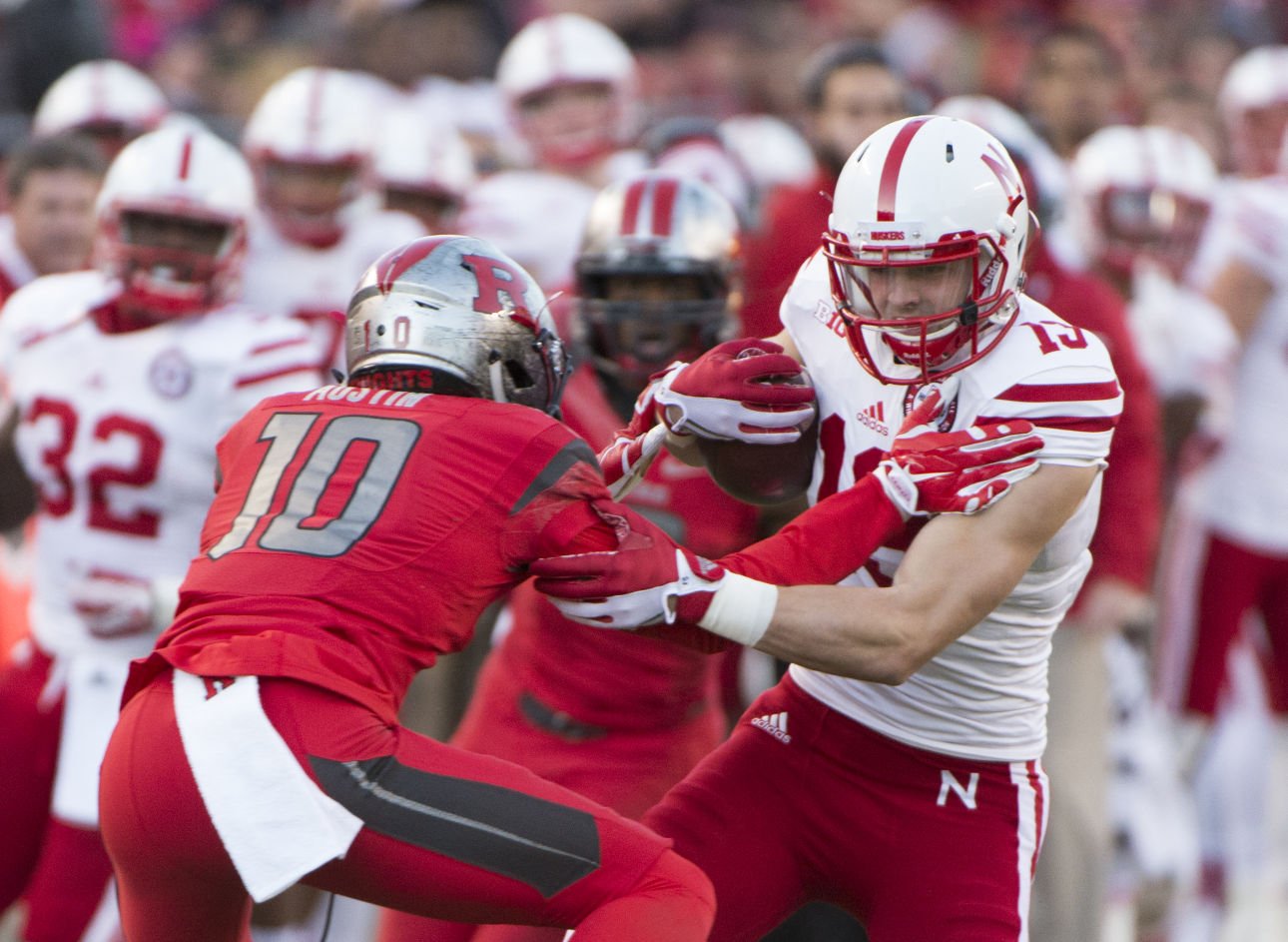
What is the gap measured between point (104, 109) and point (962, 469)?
4.69 m

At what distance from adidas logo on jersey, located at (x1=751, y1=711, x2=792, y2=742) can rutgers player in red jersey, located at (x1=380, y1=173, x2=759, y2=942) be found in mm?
511

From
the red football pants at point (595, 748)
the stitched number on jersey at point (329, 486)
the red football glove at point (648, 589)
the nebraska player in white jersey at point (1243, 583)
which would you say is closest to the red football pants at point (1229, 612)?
the nebraska player in white jersey at point (1243, 583)

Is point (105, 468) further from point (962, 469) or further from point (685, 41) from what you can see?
point (685, 41)

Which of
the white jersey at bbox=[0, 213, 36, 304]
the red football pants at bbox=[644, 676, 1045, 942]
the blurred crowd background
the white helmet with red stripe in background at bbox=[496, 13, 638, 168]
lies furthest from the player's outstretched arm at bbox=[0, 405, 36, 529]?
the blurred crowd background

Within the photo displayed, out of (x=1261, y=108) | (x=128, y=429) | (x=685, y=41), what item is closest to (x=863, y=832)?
(x=128, y=429)

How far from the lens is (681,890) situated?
2.79 metres

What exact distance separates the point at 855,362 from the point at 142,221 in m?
2.03

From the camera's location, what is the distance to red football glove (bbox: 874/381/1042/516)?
2924 mm

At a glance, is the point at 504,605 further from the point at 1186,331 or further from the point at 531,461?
the point at 1186,331

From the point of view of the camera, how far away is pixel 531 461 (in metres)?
2.83

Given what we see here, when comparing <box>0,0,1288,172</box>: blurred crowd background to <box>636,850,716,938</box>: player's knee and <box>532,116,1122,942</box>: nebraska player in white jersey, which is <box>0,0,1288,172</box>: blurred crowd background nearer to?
<box>532,116,1122,942</box>: nebraska player in white jersey

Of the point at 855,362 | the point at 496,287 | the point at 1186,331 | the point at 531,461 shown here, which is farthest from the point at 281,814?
the point at 1186,331

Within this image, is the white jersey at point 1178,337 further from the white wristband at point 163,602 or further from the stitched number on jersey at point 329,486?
the stitched number on jersey at point 329,486

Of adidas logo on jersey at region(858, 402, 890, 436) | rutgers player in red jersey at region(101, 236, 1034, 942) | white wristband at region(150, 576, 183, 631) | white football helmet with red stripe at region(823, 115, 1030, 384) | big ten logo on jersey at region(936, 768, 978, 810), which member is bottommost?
white wristband at region(150, 576, 183, 631)
